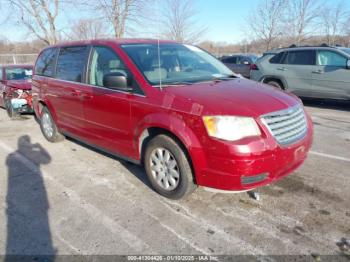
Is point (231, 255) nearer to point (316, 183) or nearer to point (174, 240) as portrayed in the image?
point (174, 240)

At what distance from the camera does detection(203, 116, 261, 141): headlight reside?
2.91m

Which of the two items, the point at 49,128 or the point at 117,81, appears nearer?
the point at 117,81

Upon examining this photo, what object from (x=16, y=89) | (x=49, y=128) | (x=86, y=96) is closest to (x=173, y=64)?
(x=86, y=96)

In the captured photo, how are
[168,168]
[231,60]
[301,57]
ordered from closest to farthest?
[168,168]
[301,57]
[231,60]

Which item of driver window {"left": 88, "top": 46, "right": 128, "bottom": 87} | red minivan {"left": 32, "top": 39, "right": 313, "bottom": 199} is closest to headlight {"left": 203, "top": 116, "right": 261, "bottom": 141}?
red minivan {"left": 32, "top": 39, "right": 313, "bottom": 199}

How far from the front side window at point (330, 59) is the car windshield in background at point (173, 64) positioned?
5.30 metres

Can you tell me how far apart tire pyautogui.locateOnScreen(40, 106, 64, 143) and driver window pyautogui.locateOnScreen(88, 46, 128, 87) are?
1.94 meters

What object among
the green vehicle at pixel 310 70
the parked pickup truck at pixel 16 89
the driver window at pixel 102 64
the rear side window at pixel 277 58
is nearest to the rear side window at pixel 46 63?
the driver window at pixel 102 64

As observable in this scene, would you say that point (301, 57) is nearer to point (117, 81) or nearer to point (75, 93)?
point (75, 93)

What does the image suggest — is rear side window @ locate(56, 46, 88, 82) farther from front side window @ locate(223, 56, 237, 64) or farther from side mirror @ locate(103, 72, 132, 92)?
front side window @ locate(223, 56, 237, 64)

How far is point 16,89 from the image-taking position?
324 inches

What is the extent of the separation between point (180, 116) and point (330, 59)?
280 inches

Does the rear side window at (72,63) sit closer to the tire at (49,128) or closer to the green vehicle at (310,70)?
the tire at (49,128)

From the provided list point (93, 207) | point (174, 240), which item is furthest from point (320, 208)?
point (93, 207)
